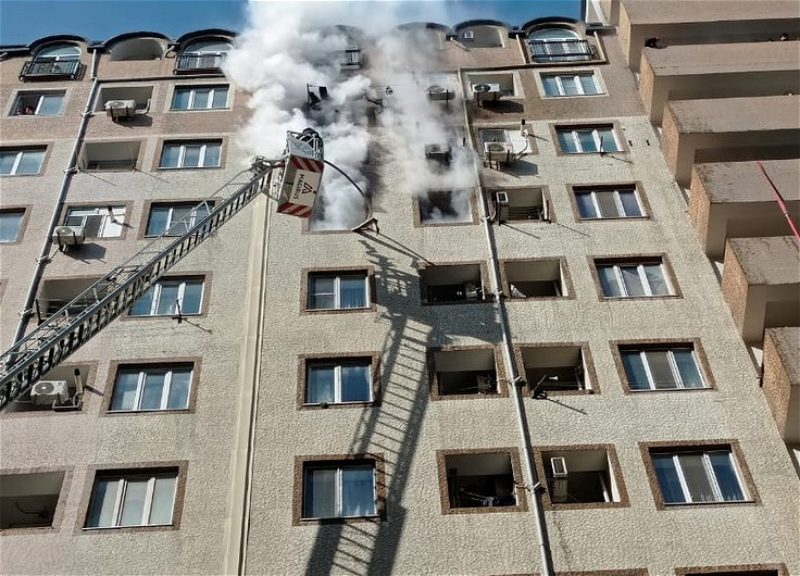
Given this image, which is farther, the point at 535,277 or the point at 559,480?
the point at 535,277

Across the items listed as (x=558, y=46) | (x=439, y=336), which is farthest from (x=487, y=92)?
(x=439, y=336)

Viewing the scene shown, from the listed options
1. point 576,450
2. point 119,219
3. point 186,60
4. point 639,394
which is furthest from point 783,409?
point 186,60

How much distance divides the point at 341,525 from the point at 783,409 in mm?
8907

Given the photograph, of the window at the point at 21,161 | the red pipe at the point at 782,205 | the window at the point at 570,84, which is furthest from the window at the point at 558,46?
the window at the point at 21,161

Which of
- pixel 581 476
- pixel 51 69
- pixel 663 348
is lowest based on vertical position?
pixel 581 476

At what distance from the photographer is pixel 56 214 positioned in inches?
966

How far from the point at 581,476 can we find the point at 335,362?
18.7 feet

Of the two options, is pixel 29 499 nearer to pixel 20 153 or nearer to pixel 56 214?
pixel 56 214

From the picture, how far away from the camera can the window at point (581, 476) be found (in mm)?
18531

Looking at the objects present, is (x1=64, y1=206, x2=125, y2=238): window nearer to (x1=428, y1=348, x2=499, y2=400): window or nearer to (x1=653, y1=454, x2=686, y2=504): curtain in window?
(x1=428, y1=348, x2=499, y2=400): window

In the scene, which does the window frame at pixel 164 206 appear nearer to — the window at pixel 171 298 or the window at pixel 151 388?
the window at pixel 171 298

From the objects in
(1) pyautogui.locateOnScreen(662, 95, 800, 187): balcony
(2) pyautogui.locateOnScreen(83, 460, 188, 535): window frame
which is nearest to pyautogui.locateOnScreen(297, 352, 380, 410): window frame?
(2) pyautogui.locateOnScreen(83, 460, 188, 535): window frame

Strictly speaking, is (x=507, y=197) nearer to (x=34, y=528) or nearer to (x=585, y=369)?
(x=585, y=369)

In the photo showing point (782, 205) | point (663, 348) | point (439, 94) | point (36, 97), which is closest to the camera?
point (663, 348)
